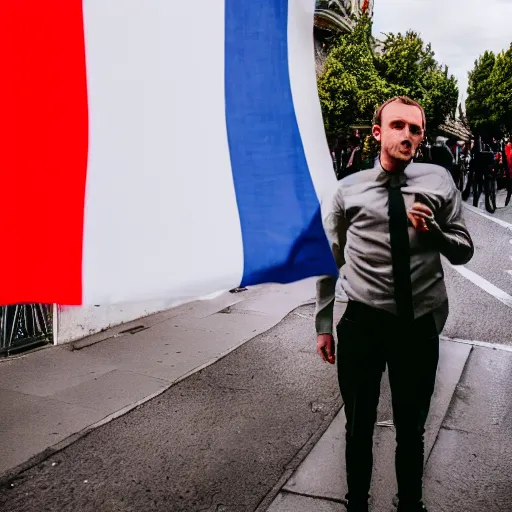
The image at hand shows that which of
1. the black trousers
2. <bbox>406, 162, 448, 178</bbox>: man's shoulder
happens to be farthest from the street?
<bbox>406, 162, 448, 178</bbox>: man's shoulder

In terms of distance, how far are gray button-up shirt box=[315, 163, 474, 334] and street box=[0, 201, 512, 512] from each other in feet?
4.47

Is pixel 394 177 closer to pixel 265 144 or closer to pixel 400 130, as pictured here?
pixel 400 130

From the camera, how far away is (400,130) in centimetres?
231

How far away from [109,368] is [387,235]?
3.64 meters

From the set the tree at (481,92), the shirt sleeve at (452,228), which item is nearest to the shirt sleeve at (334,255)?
the shirt sleeve at (452,228)

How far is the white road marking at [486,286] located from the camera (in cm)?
755

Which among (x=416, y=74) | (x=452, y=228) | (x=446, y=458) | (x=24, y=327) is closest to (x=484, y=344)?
(x=446, y=458)

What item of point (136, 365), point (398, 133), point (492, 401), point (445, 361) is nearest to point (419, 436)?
point (398, 133)

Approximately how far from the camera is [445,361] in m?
5.34

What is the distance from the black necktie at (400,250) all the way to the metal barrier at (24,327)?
4276mm

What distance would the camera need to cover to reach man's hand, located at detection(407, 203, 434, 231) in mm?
2146

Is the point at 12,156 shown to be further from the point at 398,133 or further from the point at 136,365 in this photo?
the point at 136,365

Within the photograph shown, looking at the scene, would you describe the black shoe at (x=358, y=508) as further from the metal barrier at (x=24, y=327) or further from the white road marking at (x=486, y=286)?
the white road marking at (x=486, y=286)

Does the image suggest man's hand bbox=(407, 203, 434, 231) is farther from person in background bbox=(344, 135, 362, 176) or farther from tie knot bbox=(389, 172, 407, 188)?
person in background bbox=(344, 135, 362, 176)
